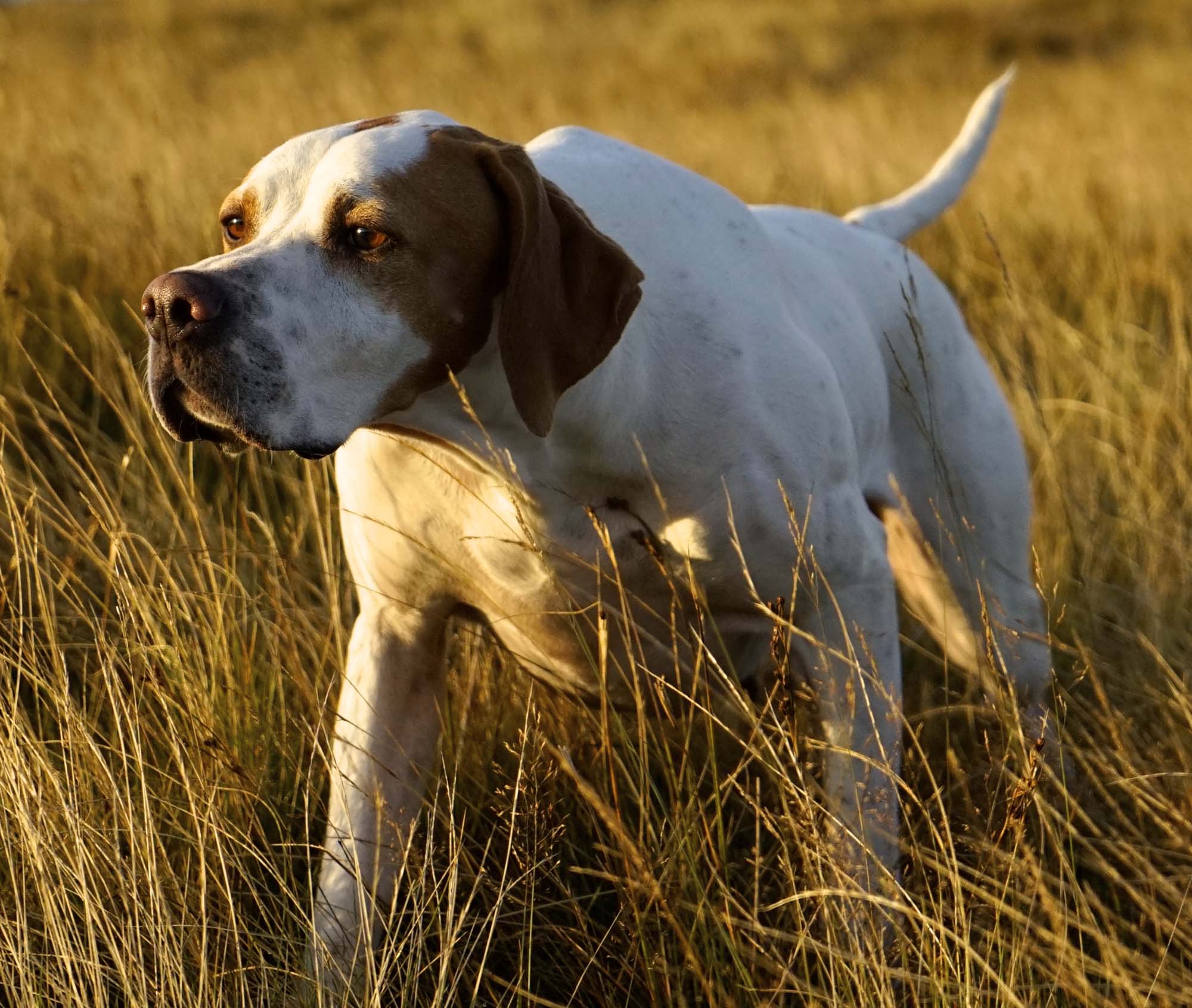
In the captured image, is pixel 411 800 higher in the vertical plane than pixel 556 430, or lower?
lower

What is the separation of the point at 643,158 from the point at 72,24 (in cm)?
1747

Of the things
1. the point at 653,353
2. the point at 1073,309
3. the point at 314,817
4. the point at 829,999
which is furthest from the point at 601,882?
the point at 1073,309

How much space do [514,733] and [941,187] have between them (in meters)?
1.79

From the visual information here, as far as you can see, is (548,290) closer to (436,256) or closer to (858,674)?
(436,256)

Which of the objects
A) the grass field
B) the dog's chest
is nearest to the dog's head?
the dog's chest

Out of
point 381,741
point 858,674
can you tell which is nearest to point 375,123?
point 381,741

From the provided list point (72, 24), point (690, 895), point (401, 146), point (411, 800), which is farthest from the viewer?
point (72, 24)

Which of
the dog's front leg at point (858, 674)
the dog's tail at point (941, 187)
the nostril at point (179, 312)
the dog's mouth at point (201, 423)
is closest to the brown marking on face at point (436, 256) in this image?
the dog's mouth at point (201, 423)

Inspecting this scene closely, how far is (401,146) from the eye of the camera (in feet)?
7.23

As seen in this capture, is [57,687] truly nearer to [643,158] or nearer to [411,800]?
[411,800]

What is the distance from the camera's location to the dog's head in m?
2.04

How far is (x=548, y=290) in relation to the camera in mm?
2189

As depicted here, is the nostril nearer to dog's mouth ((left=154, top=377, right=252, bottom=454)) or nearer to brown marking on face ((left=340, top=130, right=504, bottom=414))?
dog's mouth ((left=154, top=377, right=252, bottom=454))

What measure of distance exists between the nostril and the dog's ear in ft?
1.46
